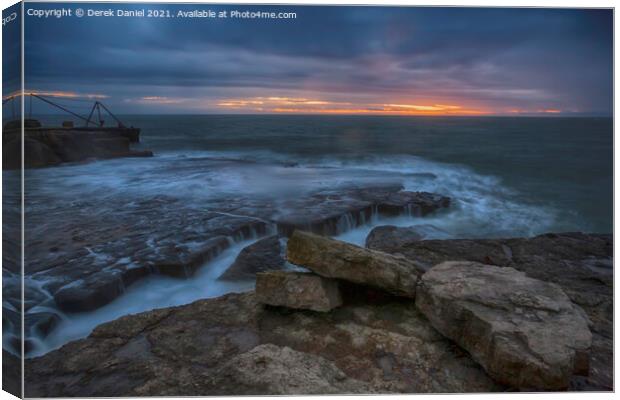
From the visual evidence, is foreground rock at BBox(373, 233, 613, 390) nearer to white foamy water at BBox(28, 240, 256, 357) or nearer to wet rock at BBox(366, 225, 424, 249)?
wet rock at BBox(366, 225, 424, 249)

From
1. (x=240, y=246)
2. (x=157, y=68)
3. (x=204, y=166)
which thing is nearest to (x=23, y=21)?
(x=157, y=68)

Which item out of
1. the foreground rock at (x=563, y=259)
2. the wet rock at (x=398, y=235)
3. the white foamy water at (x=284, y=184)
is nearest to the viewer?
the foreground rock at (x=563, y=259)

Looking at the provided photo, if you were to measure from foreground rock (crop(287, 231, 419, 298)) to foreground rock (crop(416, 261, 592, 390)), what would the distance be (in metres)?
0.18

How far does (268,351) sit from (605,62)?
3930 mm

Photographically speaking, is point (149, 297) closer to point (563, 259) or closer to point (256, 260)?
point (256, 260)

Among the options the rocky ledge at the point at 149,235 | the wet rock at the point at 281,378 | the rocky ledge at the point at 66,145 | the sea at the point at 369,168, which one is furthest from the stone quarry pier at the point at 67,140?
the wet rock at the point at 281,378

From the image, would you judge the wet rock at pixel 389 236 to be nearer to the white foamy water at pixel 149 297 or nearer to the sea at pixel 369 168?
the sea at pixel 369 168

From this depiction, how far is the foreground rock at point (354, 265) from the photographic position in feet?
14.0

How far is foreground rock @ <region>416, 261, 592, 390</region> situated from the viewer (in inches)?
139

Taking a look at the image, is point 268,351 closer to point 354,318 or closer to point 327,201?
point 354,318

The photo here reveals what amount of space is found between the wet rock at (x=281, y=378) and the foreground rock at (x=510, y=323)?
0.85m

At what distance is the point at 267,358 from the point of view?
396 centimetres

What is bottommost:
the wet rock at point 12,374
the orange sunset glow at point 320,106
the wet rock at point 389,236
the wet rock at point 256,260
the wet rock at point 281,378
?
the wet rock at point 12,374

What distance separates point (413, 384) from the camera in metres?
3.84
